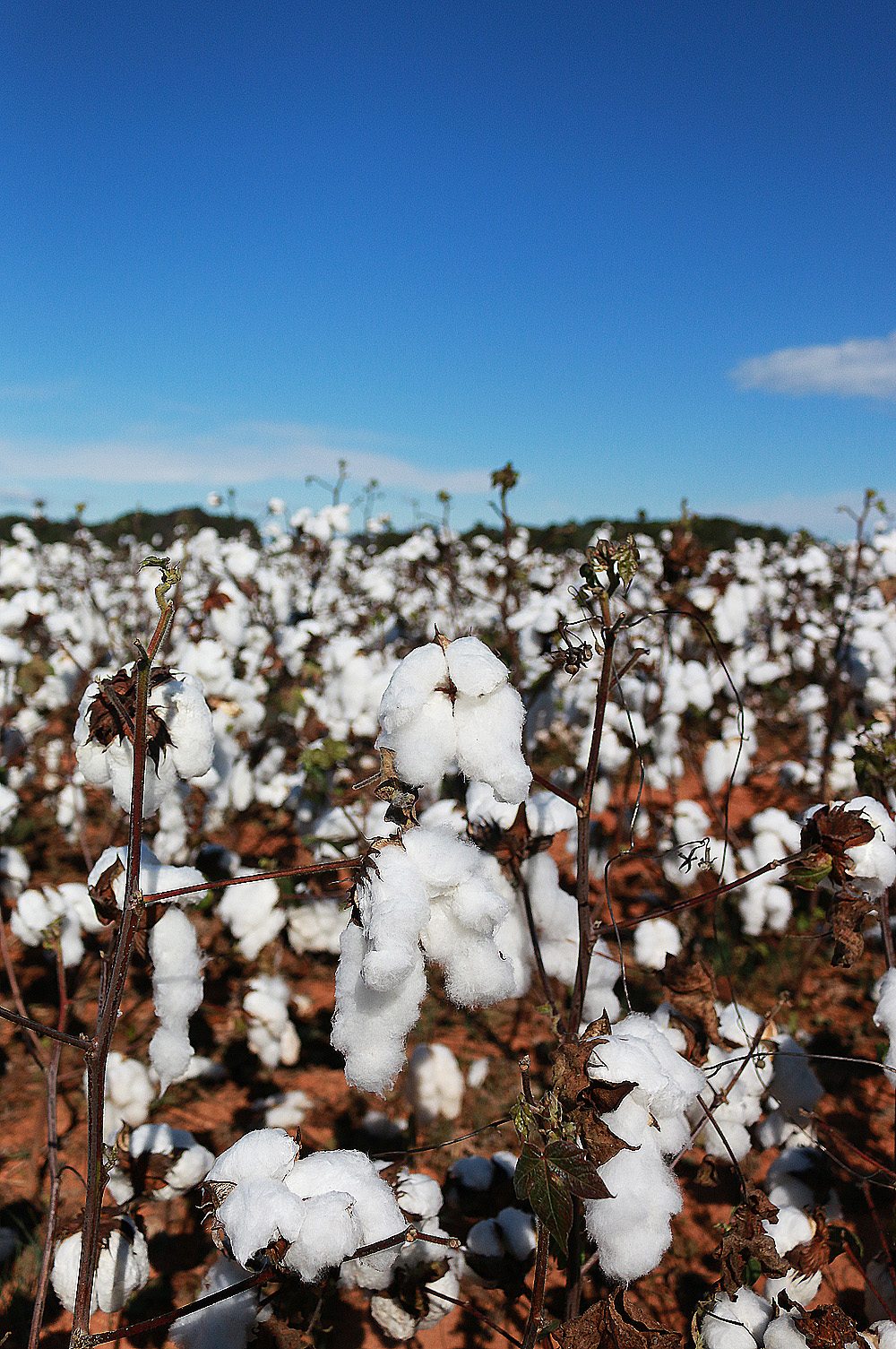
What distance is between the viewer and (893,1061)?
5.18 ft

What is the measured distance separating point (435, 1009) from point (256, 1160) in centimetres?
289

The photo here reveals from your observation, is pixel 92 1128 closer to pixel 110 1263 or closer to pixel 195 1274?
pixel 110 1263

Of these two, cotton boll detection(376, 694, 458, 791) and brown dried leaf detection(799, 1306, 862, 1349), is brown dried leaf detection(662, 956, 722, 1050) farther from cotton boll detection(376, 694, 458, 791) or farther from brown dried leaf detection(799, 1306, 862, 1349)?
cotton boll detection(376, 694, 458, 791)

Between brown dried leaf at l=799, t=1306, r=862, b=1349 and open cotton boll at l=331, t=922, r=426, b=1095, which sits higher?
open cotton boll at l=331, t=922, r=426, b=1095

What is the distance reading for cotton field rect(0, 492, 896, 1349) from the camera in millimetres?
1200

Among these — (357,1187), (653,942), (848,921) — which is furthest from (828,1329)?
(653,942)

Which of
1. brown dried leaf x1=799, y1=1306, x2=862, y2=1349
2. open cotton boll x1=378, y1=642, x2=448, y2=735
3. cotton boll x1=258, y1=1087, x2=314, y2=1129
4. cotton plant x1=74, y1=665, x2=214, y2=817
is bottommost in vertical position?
cotton boll x1=258, y1=1087, x2=314, y2=1129

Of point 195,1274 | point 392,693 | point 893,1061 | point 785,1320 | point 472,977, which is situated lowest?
point 195,1274

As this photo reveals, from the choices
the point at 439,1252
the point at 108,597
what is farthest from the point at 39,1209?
the point at 108,597

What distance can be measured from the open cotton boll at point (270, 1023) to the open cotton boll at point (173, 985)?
4.55 feet

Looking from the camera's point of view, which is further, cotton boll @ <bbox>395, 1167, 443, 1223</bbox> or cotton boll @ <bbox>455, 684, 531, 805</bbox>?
cotton boll @ <bbox>395, 1167, 443, 1223</bbox>

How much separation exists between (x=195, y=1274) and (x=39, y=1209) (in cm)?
57

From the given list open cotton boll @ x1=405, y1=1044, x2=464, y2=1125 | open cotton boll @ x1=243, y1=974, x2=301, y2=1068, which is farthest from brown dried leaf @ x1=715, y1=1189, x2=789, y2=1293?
open cotton boll @ x1=243, y1=974, x2=301, y2=1068

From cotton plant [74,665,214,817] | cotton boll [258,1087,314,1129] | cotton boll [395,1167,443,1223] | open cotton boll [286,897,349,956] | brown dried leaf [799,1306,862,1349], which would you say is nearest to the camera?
brown dried leaf [799,1306,862,1349]
